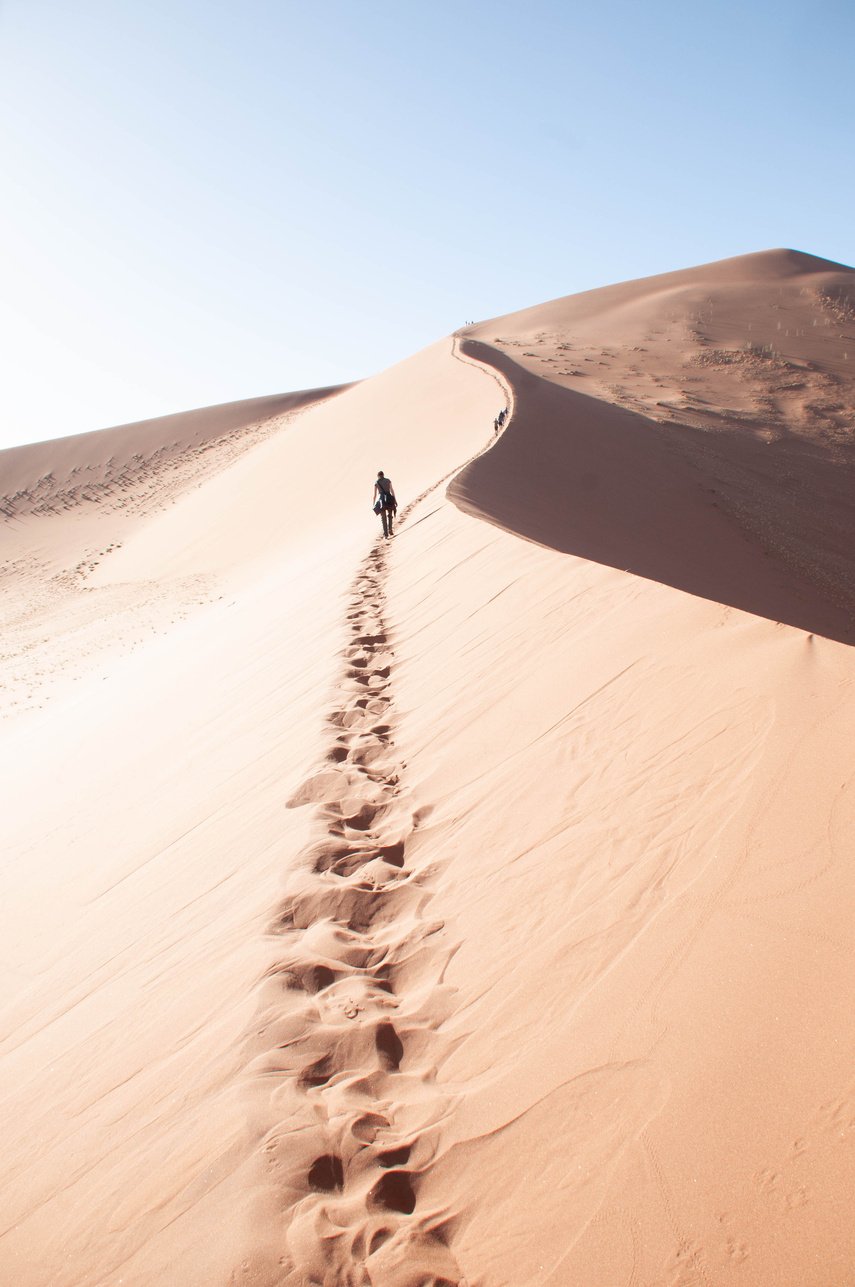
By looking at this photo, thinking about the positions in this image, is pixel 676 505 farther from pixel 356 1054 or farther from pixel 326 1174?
pixel 326 1174

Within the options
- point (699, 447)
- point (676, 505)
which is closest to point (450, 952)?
point (676, 505)

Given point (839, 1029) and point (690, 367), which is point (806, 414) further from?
point (839, 1029)

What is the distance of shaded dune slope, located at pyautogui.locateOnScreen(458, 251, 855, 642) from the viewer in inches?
375

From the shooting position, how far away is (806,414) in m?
21.7

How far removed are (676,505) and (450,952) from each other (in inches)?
410

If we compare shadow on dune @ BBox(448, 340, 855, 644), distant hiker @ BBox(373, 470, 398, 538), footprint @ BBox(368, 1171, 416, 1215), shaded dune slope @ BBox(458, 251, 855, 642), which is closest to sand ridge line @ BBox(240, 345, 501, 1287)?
footprint @ BBox(368, 1171, 416, 1215)

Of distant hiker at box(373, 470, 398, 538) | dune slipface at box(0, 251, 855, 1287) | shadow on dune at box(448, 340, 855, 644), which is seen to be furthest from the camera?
distant hiker at box(373, 470, 398, 538)

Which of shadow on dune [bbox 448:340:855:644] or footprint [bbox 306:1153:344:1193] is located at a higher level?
shadow on dune [bbox 448:340:855:644]

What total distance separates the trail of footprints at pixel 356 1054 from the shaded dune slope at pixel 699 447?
4880 millimetres

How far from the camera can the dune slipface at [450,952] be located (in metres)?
1.83

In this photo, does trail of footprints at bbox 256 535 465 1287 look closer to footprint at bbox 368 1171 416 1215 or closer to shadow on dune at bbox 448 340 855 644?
footprint at bbox 368 1171 416 1215

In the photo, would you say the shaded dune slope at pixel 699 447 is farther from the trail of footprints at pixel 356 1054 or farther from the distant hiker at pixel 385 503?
the trail of footprints at pixel 356 1054

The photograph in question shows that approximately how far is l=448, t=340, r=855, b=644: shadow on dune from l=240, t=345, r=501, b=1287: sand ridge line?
181 inches

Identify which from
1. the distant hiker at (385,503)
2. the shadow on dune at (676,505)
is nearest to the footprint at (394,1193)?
the shadow on dune at (676,505)
